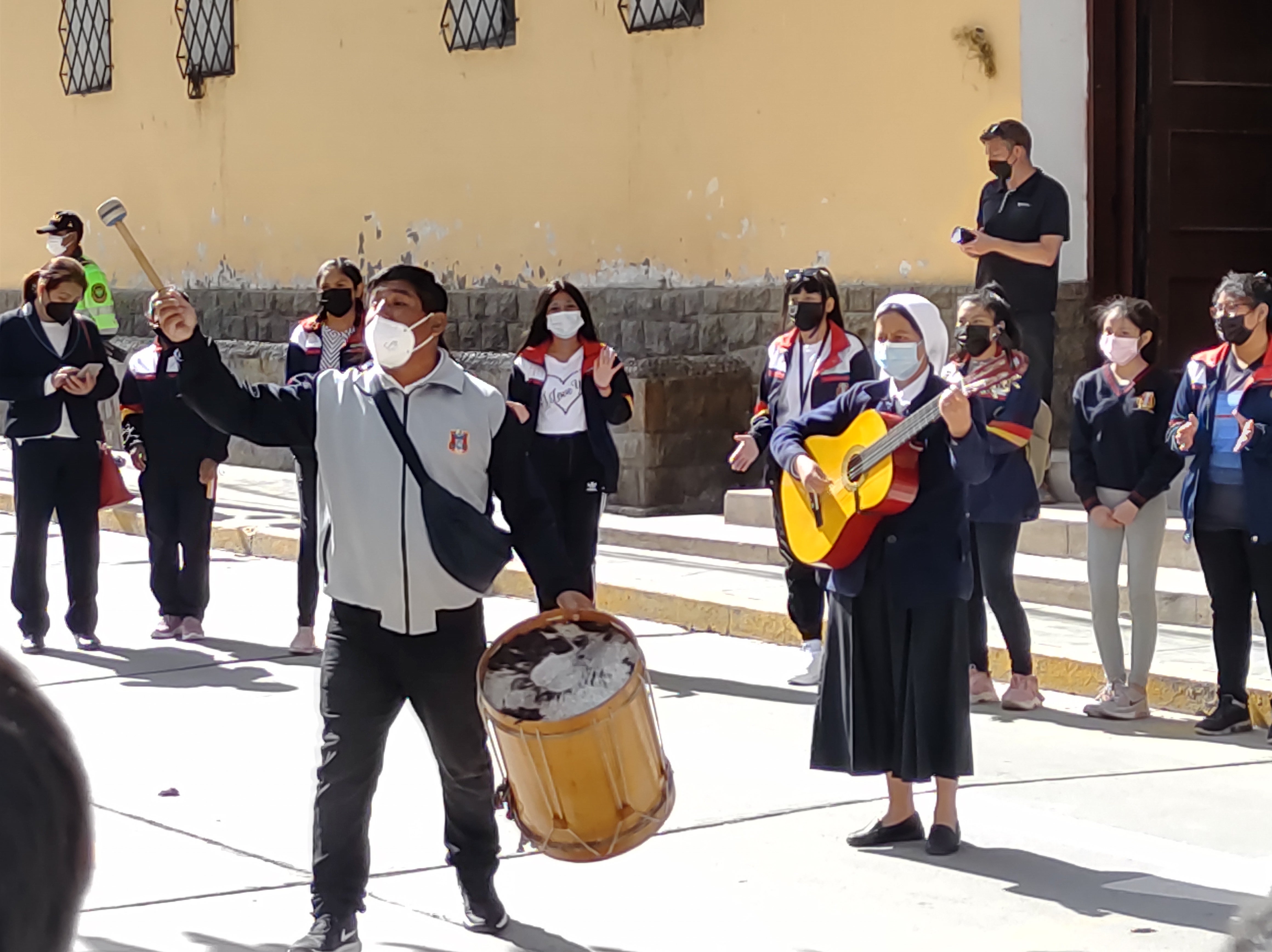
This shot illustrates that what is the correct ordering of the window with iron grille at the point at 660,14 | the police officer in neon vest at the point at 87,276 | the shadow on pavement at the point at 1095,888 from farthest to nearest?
1. the window with iron grille at the point at 660,14
2. the police officer in neon vest at the point at 87,276
3. the shadow on pavement at the point at 1095,888

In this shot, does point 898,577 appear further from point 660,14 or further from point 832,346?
point 660,14

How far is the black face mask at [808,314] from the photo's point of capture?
27.3 feet

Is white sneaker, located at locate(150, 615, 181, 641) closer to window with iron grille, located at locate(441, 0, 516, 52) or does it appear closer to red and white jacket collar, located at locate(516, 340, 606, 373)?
red and white jacket collar, located at locate(516, 340, 606, 373)

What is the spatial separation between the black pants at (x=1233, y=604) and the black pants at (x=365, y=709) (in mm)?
3715

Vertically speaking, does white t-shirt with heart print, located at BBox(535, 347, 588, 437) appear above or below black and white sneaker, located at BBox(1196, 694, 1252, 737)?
above

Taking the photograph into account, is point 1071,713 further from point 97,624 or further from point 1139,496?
point 97,624

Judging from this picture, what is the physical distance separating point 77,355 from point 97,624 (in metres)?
1.54

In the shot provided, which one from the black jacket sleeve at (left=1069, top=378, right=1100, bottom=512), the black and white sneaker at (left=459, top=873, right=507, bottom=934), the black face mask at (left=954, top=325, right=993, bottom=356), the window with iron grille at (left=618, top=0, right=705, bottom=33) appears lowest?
the black and white sneaker at (left=459, top=873, right=507, bottom=934)

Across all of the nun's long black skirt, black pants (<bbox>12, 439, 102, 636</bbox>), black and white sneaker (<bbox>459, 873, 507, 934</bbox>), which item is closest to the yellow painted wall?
black pants (<bbox>12, 439, 102, 636</bbox>)

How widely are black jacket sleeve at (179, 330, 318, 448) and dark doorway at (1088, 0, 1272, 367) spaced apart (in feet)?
25.2

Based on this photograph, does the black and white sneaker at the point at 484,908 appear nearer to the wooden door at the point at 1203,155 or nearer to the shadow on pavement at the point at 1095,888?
the shadow on pavement at the point at 1095,888

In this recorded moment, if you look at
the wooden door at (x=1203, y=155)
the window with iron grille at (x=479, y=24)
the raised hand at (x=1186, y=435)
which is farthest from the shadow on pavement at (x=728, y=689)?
the window with iron grille at (x=479, y=24)

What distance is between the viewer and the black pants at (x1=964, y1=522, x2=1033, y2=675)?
7.90 m

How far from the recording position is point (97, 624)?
10.3m
